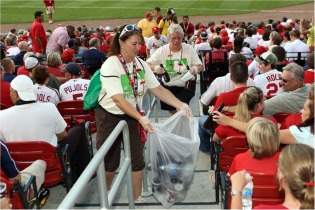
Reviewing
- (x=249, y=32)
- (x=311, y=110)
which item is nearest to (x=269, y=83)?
(x=311, y=110)

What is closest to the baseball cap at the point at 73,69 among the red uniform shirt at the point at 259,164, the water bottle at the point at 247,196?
the red uniform shirt at the point at 259,164

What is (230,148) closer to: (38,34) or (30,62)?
(30,62)

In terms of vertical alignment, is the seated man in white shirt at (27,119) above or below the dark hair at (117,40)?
below

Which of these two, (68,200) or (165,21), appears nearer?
(68,200)

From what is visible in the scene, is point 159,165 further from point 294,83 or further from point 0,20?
point 0,20

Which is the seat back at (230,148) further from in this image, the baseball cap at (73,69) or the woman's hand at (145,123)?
the baseball cap at (73,69)

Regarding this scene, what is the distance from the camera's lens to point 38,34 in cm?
1308

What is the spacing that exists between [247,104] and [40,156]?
5.98 ft

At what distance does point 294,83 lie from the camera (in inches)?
197

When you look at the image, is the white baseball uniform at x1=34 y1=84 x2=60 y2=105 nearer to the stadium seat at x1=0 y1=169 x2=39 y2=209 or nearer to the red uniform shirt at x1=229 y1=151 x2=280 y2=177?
the stadium seat at x1=0 y1=169 x2=39 y2=209

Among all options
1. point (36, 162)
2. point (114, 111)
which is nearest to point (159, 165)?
point (114, 111)

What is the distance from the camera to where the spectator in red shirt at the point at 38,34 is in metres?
13.0

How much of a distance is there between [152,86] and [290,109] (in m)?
1.46

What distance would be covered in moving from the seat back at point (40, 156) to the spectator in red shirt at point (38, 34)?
30.6 feet
